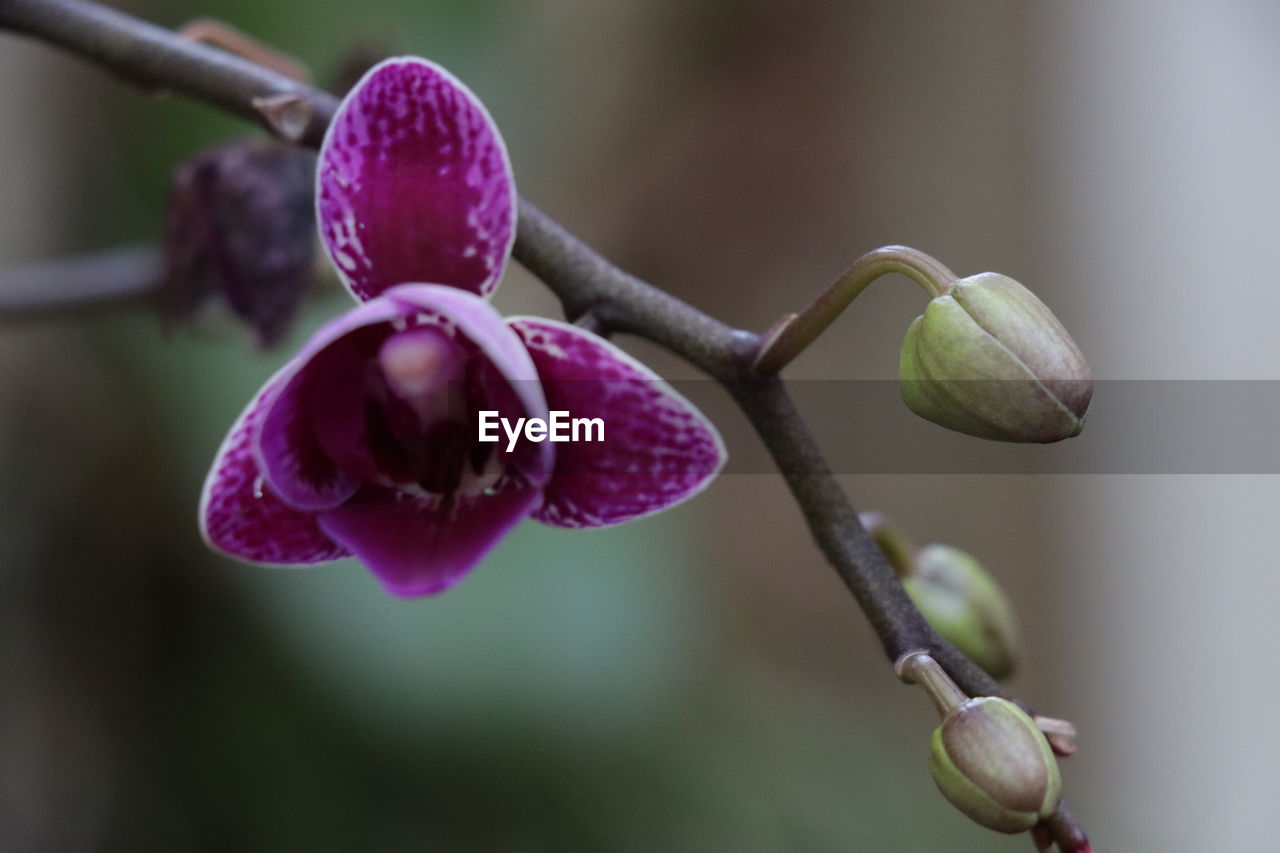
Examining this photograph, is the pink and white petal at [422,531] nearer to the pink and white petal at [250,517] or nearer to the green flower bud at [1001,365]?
the pink and white petal at [250,517]

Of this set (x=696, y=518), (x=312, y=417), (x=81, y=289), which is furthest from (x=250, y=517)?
(x=696, y=518)

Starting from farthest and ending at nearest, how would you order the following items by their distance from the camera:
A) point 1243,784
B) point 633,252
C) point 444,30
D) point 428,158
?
point 633,252 < point 1243,784 < point 444,30 < point 428,158

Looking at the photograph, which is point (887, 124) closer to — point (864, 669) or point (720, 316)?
point (720, 316)

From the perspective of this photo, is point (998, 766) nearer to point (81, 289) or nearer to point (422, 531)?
point (422, 531)

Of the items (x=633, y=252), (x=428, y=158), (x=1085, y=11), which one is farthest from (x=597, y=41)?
(x=428, y=158)

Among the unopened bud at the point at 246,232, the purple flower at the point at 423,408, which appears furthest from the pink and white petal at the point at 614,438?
the unopened bud at the point at 246,232

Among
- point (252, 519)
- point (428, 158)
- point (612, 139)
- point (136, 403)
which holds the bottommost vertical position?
point (136, 403)
